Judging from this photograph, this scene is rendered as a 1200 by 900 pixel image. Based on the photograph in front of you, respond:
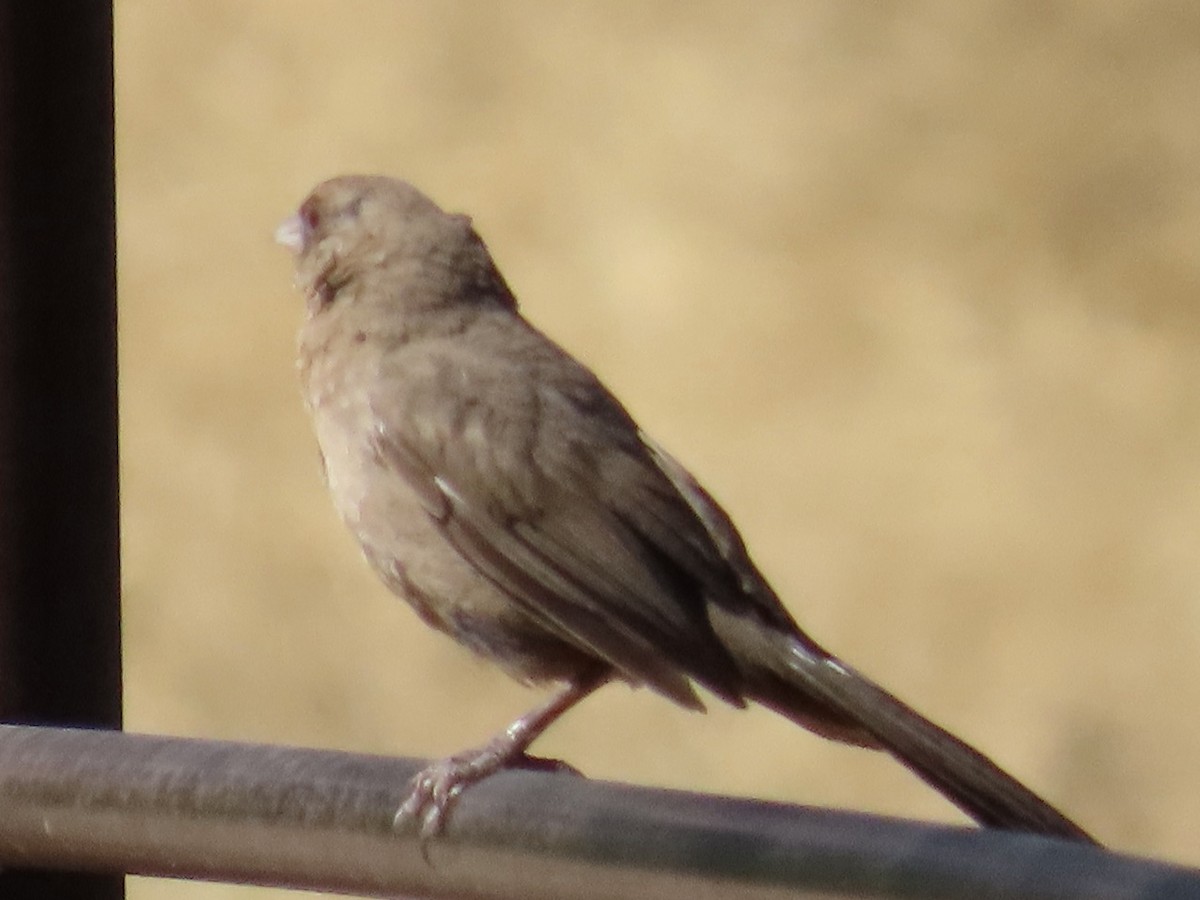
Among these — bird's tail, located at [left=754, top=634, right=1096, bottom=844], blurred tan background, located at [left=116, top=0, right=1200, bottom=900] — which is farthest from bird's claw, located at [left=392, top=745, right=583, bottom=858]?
blurred tan background, located at [left=116, top=0, right=1200, bottom=900]

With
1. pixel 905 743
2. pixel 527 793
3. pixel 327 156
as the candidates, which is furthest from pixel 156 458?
pixel 527 793

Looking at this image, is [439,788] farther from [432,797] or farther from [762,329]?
[762,329]

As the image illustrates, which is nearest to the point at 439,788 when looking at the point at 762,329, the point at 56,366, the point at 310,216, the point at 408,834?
the point at 408,834

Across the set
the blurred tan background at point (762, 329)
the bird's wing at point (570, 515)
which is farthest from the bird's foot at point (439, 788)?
the blurred tan background at point (762, 329)

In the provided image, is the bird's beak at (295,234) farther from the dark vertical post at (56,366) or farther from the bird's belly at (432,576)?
the dark vertical post at (56,366)

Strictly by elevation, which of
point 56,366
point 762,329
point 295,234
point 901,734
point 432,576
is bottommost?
point 901,734

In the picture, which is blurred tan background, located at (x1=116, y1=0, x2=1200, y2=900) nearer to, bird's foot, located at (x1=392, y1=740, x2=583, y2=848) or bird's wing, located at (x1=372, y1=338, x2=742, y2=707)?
bird's wing, located at (x1=372, y1=338, x2=742, y2=707)

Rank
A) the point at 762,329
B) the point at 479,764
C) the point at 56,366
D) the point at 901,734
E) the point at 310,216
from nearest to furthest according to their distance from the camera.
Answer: the point at 56,366 < the point at 901,734 < the point at 479,764 < the point at 310,216 < the point at 762,329
